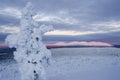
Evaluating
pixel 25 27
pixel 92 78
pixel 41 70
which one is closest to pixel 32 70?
pixel 41 70

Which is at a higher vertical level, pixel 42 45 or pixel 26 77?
pixel 42 45

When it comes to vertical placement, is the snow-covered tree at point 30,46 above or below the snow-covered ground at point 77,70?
above

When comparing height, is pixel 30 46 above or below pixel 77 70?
above

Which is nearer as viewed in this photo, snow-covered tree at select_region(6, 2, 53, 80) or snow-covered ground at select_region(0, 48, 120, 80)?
snow-covered tree at select_region(6, 2, 53, 80)

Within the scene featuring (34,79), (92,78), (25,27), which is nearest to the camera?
(25,27)

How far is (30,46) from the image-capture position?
646 inches

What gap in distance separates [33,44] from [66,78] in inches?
244

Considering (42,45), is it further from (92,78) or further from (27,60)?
(92,78)

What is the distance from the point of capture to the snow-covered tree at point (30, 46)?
16.1 m

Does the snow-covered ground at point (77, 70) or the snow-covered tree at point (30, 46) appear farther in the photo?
the snow-covered ground at point (77, 70)

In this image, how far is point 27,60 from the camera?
16.6m

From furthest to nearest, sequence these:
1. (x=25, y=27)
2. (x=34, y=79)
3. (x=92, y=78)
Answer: (x=92, y=78) → (x=34, y=79) → (x=25, y=27)

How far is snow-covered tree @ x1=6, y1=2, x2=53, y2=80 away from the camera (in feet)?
52.7

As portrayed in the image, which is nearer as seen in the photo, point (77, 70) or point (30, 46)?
point (30, 46)
